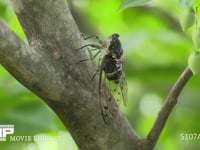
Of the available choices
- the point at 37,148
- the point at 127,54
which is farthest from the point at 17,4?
the point at 127,54

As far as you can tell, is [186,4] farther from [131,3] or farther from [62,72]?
[62,72]

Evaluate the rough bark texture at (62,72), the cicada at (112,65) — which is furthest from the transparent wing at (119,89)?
the rough bark texture at (62,72)

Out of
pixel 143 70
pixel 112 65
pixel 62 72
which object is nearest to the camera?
pixel 62 72

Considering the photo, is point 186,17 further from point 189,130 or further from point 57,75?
point 189,130

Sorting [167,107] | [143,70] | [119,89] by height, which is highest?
[143,70]

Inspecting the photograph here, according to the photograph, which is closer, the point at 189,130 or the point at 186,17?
the point at 186,17

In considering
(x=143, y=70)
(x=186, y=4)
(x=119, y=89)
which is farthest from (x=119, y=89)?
(x=143, y=70)

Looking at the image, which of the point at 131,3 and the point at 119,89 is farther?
the point at 119,89
